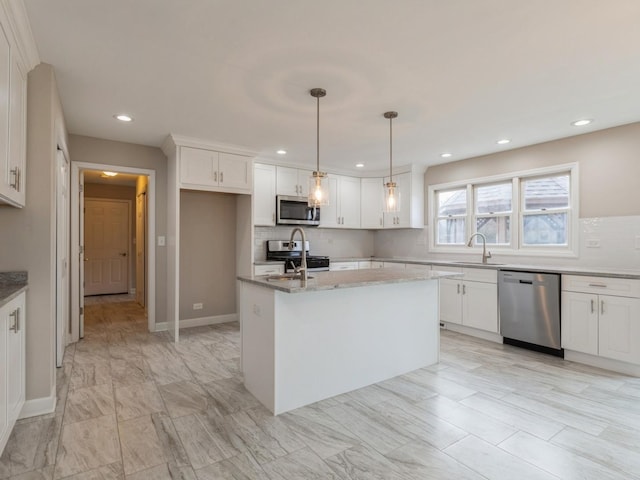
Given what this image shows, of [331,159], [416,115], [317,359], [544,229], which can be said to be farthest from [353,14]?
[544,229]

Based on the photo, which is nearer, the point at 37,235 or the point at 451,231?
the point at 37,235

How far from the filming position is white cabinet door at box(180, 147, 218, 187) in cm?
400

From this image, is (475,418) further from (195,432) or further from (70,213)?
(70,213)

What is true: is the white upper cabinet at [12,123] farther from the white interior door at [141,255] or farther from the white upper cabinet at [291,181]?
the white interior door at [141,255]

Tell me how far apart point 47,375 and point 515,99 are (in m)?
4.20

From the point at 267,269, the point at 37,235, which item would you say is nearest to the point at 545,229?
the point at 267,269

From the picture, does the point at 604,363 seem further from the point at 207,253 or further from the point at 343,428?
the point at 207,253

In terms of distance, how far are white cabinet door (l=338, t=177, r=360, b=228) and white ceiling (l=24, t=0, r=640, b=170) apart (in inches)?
79.4

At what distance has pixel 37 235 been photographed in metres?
2.34

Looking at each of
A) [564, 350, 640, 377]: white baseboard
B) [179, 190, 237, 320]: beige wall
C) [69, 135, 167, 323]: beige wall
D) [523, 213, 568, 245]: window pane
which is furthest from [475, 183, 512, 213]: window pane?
[69, 135, 167, 323]: beige wall

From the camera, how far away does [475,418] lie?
229 cm

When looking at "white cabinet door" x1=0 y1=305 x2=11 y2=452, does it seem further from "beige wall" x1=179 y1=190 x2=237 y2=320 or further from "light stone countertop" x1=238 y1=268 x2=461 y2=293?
"beige wall" x1=179 y1=190 x2=237 y2=320

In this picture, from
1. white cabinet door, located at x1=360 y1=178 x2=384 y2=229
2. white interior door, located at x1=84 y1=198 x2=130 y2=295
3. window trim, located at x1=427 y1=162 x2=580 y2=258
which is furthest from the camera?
white interior door, located at x1=84 y1=198 x2=130 y2=295

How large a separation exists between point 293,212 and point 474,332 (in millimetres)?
2981
